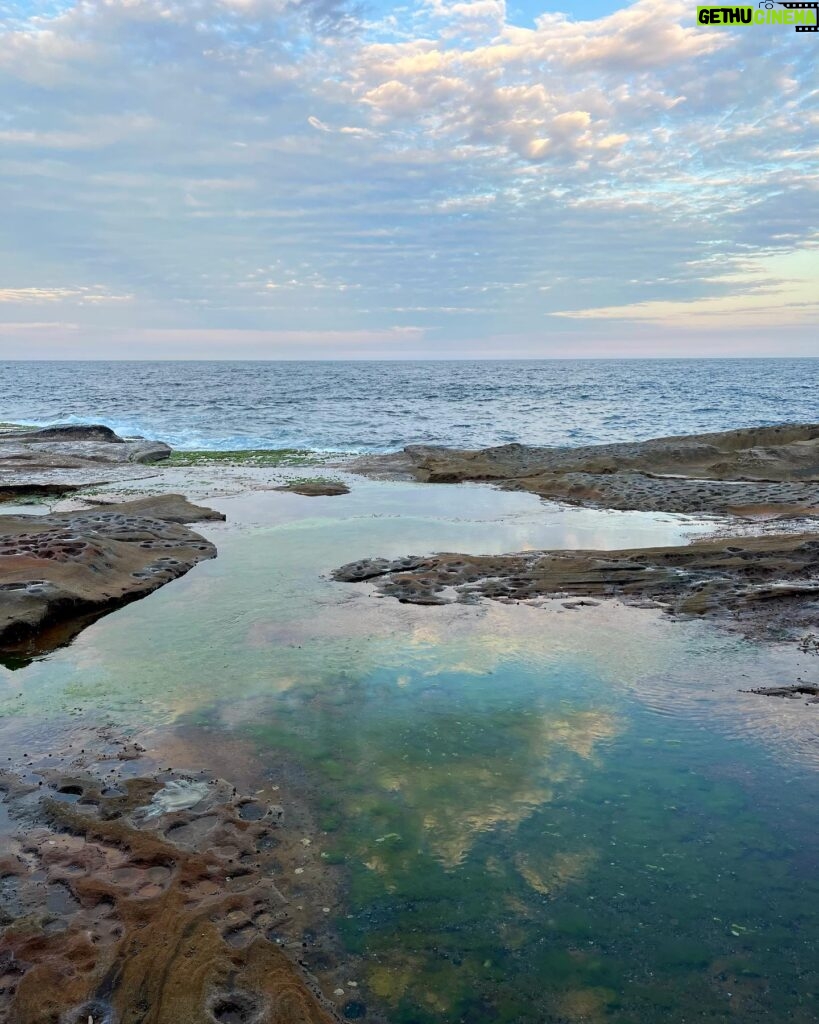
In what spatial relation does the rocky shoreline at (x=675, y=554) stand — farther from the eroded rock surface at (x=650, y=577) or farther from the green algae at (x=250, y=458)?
the green algae at (x=250, y=458)

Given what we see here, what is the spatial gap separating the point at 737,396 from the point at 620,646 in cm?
5721

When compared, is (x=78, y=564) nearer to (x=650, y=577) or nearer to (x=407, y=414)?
(x=650, y=577)

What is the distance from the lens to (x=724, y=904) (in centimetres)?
426

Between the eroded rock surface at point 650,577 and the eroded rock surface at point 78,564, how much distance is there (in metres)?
2.85

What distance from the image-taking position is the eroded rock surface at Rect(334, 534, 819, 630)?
9.41 m

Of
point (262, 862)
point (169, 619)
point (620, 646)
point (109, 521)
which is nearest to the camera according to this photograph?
point (262, 862)

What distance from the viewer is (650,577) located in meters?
10.5

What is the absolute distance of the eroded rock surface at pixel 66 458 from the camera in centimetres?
2139

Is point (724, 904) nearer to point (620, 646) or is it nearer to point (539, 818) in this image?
point (539, 818)

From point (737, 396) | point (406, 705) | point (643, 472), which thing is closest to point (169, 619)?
point (406, 705)

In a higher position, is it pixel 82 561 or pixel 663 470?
pixel 82 561

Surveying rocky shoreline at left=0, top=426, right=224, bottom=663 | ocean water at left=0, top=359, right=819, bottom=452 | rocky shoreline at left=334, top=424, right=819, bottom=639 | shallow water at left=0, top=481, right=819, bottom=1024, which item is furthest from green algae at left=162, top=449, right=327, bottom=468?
shallow water at left=0, top=481, right=819, bottom=1024

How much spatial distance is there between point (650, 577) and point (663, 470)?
13205 millimetres

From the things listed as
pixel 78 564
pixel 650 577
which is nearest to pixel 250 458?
pixel 78 564
